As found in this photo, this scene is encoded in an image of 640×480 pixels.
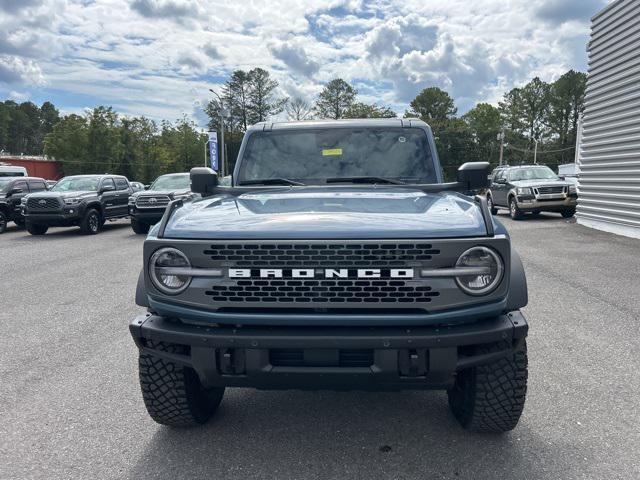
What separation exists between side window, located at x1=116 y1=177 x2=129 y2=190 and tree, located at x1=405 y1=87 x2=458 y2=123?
6849cm

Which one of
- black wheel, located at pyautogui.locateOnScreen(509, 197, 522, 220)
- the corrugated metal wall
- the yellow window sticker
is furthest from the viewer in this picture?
black wheel, located at pyautogui.locateOnScreen(509, 197, 522, 220)

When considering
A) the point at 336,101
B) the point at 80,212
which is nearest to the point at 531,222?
the point at 80,212

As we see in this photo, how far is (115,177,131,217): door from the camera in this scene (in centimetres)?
1695

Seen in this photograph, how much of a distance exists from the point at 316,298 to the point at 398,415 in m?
1.30

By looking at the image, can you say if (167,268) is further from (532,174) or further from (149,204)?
(532,174)

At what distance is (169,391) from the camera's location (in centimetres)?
288

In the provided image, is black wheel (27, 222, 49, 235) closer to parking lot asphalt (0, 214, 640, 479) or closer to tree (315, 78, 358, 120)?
parking lot asphalt (0, 214, 640, 479)

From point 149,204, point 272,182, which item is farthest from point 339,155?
point 149,204

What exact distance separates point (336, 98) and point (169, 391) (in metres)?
73.3

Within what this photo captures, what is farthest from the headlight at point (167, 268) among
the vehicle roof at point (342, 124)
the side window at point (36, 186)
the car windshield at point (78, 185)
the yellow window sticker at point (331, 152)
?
the side window at point (36, 186)

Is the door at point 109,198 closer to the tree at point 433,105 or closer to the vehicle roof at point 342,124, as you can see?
the vehicle roof at point 342,124

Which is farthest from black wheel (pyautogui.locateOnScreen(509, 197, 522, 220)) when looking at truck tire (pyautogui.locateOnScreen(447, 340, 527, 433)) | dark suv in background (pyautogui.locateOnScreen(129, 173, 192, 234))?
truck tire (pyautogui.locateOnScreen(447, 340, 527, 433))

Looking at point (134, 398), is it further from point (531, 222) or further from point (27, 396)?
point (531, 222)

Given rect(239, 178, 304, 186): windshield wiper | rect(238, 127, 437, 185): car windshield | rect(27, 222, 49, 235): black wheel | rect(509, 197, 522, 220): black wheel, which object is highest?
rect(238, 127, 437, 185): car windshield
